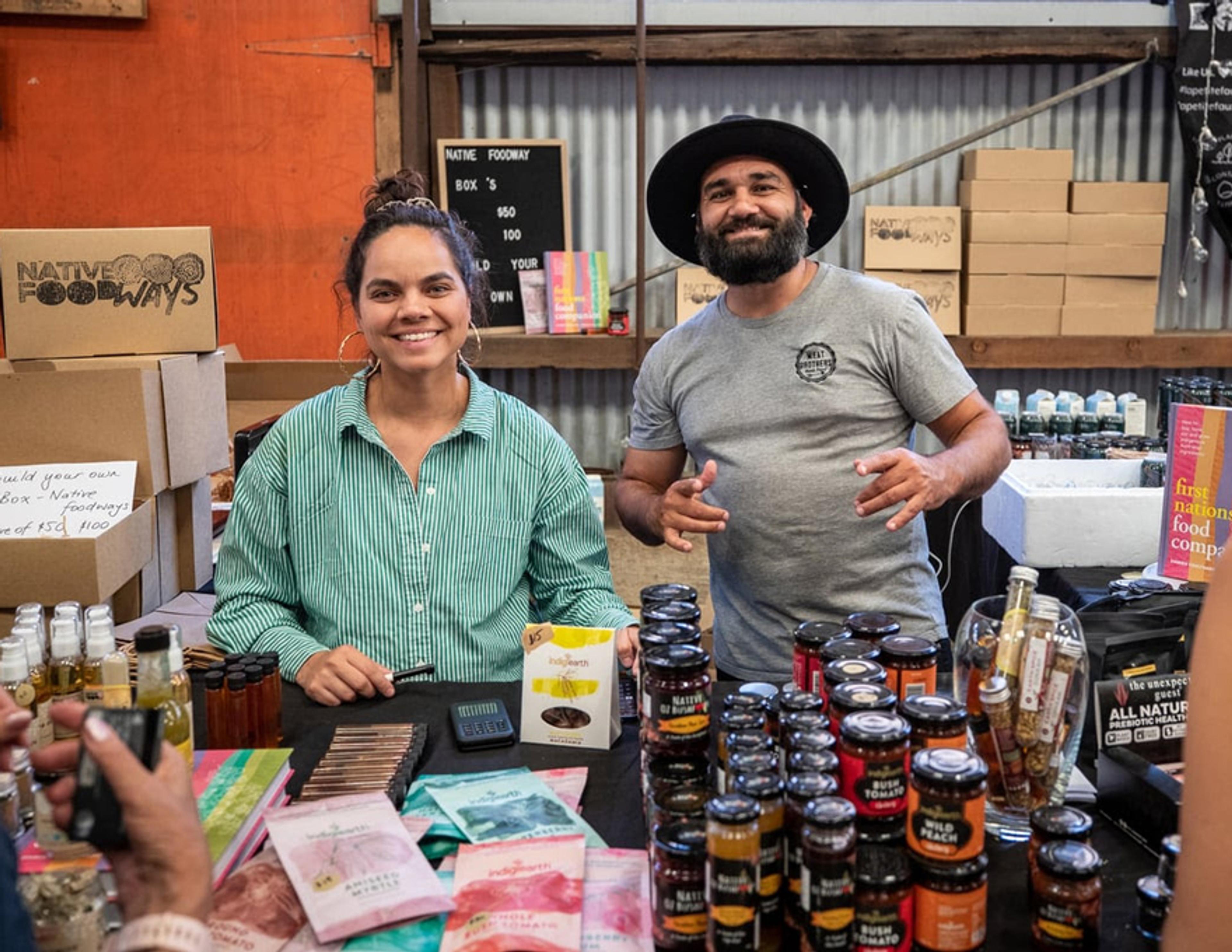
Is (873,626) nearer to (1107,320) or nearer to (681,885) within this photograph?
(681,885)

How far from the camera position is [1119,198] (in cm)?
486

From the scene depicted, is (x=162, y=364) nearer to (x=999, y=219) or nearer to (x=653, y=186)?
(x=653, y=186)

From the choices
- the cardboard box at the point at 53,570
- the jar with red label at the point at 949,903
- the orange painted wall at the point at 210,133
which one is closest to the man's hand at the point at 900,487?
the jar with red label at the point at 949,903

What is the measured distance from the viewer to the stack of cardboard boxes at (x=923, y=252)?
4.88 metres

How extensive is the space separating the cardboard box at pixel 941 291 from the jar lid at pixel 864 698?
154 inches

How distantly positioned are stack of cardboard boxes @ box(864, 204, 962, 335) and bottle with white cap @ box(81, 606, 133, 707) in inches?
155

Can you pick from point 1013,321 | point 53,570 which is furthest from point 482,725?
point 1013,321

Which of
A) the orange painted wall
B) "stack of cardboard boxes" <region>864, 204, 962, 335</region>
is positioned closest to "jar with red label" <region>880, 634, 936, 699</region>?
"stack of cardboard boxes" <region>864, 204, 962, 335</region>

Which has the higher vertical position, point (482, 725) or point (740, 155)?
point (740, 155)

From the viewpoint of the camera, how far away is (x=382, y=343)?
85.3 inches

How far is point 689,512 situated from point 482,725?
568 mm

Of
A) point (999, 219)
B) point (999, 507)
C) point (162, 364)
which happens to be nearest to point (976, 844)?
point (999, 507)

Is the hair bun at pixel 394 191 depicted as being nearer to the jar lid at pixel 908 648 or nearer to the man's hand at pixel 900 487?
the man's hand at pixel 900 487

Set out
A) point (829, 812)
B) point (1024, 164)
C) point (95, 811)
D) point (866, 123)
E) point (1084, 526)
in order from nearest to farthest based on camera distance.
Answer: point (95, 811)
point (829, 812)
point (1084, 526)
point (1024, 164)
point (866, 123)
